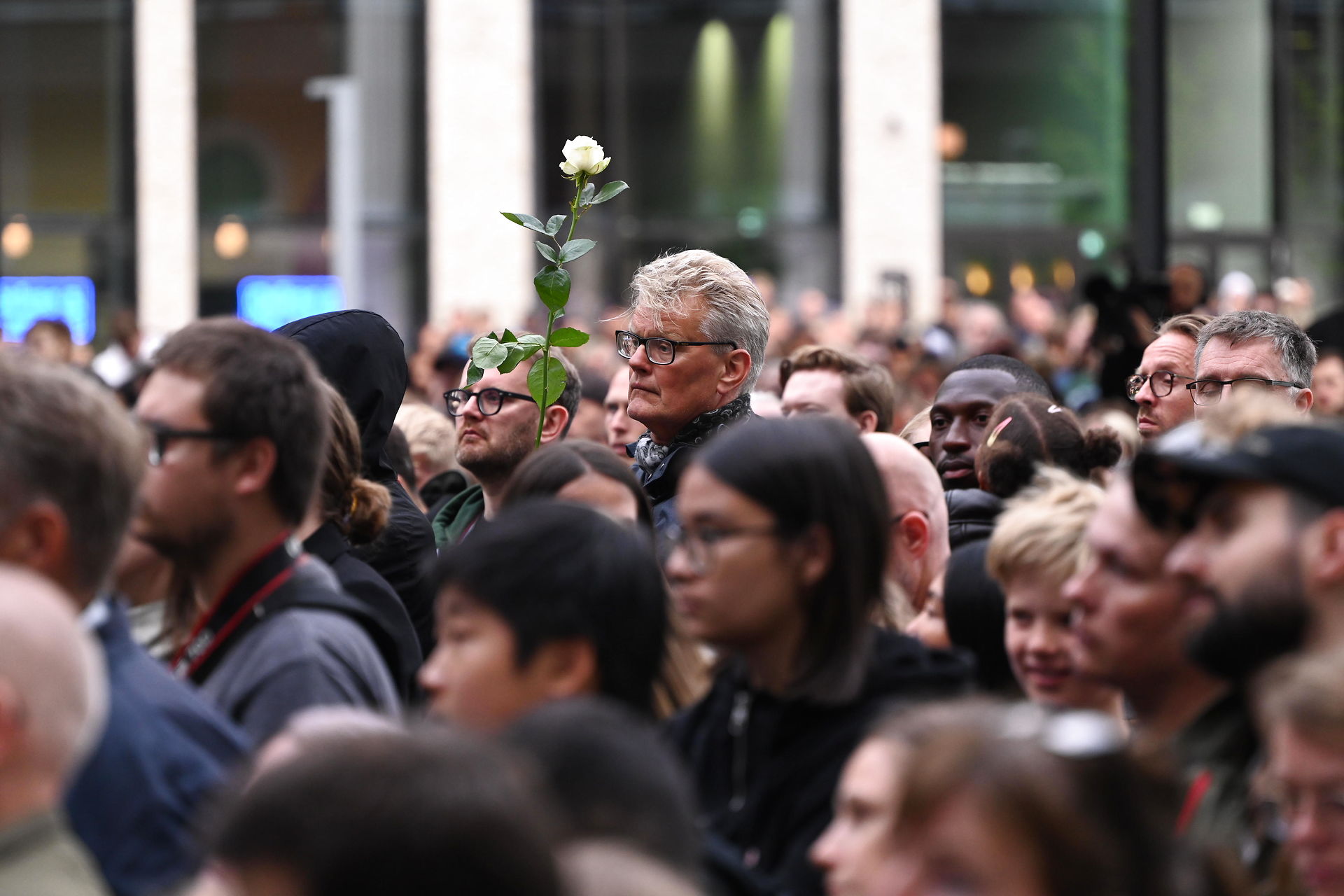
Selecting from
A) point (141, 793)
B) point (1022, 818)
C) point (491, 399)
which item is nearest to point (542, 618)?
point (141, 793)

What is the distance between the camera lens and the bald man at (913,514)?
450 cm

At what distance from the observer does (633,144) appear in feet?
75.1

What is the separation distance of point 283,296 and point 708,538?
65.3 feet

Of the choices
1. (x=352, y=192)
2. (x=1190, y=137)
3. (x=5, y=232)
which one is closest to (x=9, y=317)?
(x=5, y=232)

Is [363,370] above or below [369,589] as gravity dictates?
above

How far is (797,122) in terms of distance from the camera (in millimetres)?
22906

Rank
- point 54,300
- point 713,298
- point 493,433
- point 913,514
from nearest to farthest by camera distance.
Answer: point 913,514
point 713,298
point 493,433
point 54,300

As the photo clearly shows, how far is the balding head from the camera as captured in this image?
234 centimetres

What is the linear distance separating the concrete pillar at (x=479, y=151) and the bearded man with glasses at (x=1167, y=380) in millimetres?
16021

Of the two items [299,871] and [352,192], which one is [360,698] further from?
[352,192]

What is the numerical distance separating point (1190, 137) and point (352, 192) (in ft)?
41.0

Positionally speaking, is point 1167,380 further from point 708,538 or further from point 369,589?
point 708,538

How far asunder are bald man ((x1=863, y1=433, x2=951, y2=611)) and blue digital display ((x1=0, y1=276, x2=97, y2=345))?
1918 cm

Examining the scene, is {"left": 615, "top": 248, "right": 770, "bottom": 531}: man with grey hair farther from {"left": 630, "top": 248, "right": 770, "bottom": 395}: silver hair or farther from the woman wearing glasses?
the woman wearing glasses
